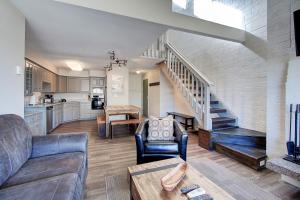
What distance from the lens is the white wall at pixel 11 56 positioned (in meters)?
1.84

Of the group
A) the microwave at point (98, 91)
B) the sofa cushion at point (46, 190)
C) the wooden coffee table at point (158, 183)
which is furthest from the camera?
the microwave at point (98, 91)

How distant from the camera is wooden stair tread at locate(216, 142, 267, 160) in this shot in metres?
2.55

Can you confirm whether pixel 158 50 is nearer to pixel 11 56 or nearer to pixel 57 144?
pixel 11 56

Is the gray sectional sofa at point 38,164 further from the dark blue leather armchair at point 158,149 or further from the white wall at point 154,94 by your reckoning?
the white wall at point 154,94

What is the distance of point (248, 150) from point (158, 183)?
232 centimetres

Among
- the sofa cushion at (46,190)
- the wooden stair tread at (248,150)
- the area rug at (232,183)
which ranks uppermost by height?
the sofa cushion at (46,190)

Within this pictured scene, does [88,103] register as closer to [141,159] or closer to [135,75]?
[135,75]

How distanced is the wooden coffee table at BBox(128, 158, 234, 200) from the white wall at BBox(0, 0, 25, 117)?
180 cm

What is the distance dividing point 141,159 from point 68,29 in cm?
256

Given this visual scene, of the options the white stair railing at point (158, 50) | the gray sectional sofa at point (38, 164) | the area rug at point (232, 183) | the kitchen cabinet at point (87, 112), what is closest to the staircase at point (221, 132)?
the area rug at point (232, 183)

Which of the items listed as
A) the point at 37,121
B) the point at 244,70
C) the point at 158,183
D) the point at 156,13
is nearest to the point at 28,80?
the point at 37,121

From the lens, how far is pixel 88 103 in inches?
280

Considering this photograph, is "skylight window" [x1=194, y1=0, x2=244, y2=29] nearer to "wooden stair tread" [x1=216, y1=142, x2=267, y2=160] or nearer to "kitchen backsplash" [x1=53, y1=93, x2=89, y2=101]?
"wooden stair tread" [x1=216, y1=142, x2=267, y2=160]

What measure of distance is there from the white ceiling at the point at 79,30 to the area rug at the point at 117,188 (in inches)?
92.6
